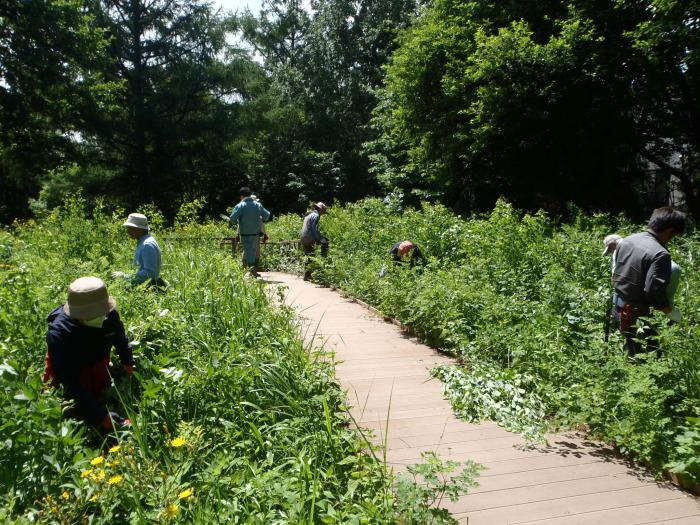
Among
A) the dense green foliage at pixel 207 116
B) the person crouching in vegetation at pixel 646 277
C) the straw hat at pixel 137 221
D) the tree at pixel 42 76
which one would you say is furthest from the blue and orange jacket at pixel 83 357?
the dense green foliage at pixel 207 116

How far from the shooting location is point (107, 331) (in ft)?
12.1

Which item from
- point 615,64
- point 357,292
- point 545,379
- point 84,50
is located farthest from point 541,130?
point 84,50

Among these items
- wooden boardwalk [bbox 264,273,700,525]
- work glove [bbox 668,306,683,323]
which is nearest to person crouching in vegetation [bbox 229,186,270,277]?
wooden boardwalk [bbox 264,273,700,525]

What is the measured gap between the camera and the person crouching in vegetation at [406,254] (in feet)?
29.5

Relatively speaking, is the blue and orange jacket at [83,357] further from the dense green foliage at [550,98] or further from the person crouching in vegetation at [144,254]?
the dense green foliage at [550,98]

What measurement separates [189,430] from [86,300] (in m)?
1.14

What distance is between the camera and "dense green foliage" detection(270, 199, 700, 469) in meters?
3.96

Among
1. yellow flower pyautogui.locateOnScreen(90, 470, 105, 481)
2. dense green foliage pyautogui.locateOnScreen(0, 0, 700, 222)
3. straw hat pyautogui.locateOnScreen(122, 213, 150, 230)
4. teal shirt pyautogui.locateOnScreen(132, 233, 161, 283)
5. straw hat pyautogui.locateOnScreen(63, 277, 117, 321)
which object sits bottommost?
yellow flower pyautogui.locateOnScreen(90, 470, 105, 481)

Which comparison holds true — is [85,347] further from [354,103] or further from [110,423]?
[354,103]

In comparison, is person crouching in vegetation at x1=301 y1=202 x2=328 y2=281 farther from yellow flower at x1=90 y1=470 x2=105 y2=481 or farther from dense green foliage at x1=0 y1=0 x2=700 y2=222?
yellow flower at x1=90 y1=470 x2=105 y2=481

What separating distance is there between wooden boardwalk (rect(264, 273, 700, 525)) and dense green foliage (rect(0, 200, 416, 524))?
0.56 m

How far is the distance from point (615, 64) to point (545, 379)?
463 inches

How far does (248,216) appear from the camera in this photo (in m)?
10.7

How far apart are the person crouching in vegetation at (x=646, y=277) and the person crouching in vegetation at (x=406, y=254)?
4.35 m
